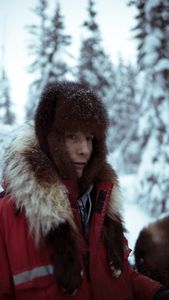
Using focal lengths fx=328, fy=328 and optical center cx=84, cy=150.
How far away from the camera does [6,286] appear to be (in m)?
2.13

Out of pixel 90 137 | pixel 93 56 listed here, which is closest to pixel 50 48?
pixel 93 56

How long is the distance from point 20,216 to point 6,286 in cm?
45

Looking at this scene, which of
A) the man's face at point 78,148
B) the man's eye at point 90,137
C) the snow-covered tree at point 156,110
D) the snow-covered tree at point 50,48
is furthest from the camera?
the snow-covered tree at point 50,48

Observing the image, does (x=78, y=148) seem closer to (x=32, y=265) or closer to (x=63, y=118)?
(x=63, y=118)

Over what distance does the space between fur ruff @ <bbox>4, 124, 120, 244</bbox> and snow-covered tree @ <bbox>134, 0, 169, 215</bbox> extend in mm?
10227

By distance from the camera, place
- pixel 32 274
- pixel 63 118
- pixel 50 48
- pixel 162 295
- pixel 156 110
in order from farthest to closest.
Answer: pixel 50 48 → pixel 156 110 → pixel 162 295 → pixel 63 118 → pixel 32 274

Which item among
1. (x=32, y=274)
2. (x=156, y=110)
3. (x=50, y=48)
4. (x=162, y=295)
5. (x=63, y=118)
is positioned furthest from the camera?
(x=50, y=48)

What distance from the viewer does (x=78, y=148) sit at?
251 centimetres

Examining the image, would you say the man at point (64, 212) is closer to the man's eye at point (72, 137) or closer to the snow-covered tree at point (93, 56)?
the man's eye at point (72, 137)

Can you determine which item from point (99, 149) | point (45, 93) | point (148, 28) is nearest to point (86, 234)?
point (99, 149)

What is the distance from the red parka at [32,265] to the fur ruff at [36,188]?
0.29ft

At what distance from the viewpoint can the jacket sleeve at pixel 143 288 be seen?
105 inches

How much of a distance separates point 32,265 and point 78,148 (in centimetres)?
90

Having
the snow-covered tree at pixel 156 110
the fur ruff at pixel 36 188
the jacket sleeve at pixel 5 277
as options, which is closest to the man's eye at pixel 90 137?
the fur ruff at pixel 36 188
